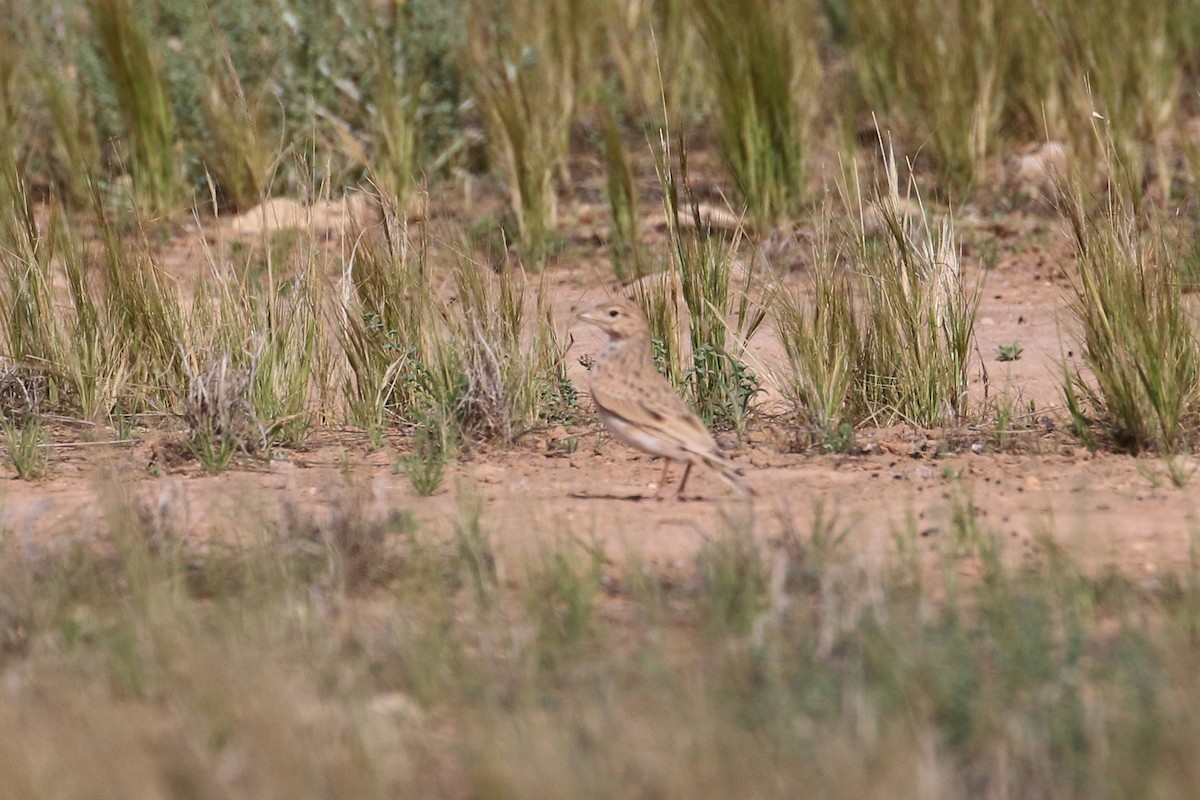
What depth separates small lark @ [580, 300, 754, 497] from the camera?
526 cm

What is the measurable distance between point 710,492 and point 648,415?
0.52 metres

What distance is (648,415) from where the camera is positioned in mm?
5336

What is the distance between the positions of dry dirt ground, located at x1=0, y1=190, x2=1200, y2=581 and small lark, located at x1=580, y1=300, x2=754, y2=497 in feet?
0.59

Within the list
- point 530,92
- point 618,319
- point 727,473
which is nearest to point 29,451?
point 618,319

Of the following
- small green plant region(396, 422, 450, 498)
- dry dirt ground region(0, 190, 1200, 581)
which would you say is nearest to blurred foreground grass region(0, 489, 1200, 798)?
dry dirt ground region(0, 190, 1200, 581)

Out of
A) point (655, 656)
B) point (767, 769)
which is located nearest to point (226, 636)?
point (655, 656)

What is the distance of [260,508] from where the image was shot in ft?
16.1

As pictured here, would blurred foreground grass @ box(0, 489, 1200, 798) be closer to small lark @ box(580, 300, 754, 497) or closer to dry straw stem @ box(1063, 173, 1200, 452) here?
small lark @ box(580, 300, 754, 497)

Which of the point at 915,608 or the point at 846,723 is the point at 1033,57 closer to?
the point at 915,608

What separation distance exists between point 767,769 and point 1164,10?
8474 millimetres

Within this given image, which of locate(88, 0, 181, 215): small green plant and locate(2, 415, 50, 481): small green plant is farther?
locate(88, 0, 181, 215): small green plant

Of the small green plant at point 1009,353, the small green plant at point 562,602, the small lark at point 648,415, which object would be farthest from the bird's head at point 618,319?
the small green plant at point 1009,353

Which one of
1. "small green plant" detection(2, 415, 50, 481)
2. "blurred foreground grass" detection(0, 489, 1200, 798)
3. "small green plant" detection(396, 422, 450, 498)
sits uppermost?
"small green plant" detection(2, 415, 50, 481)

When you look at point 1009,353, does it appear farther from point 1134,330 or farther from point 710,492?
point 710,492
